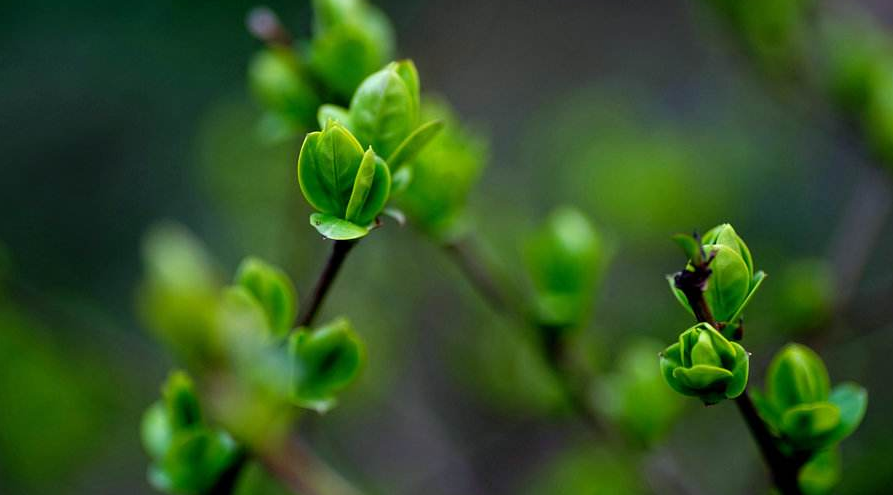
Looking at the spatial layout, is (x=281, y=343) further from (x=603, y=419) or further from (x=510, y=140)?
(x=510, y=140)

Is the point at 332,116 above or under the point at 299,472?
above

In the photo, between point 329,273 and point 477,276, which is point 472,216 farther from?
point 329,273

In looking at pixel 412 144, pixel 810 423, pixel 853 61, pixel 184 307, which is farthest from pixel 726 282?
pixel 853 61

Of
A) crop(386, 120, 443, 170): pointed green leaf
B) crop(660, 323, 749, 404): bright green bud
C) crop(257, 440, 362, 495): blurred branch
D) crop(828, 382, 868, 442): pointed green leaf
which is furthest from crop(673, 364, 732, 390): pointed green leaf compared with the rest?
crop(257, 440, 362, 495): blurred branch

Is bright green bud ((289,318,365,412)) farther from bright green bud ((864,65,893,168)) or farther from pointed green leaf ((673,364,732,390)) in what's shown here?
bright green bud ((864,65,893,168))

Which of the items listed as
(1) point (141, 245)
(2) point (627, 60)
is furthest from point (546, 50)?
(1) point (141, 245)
